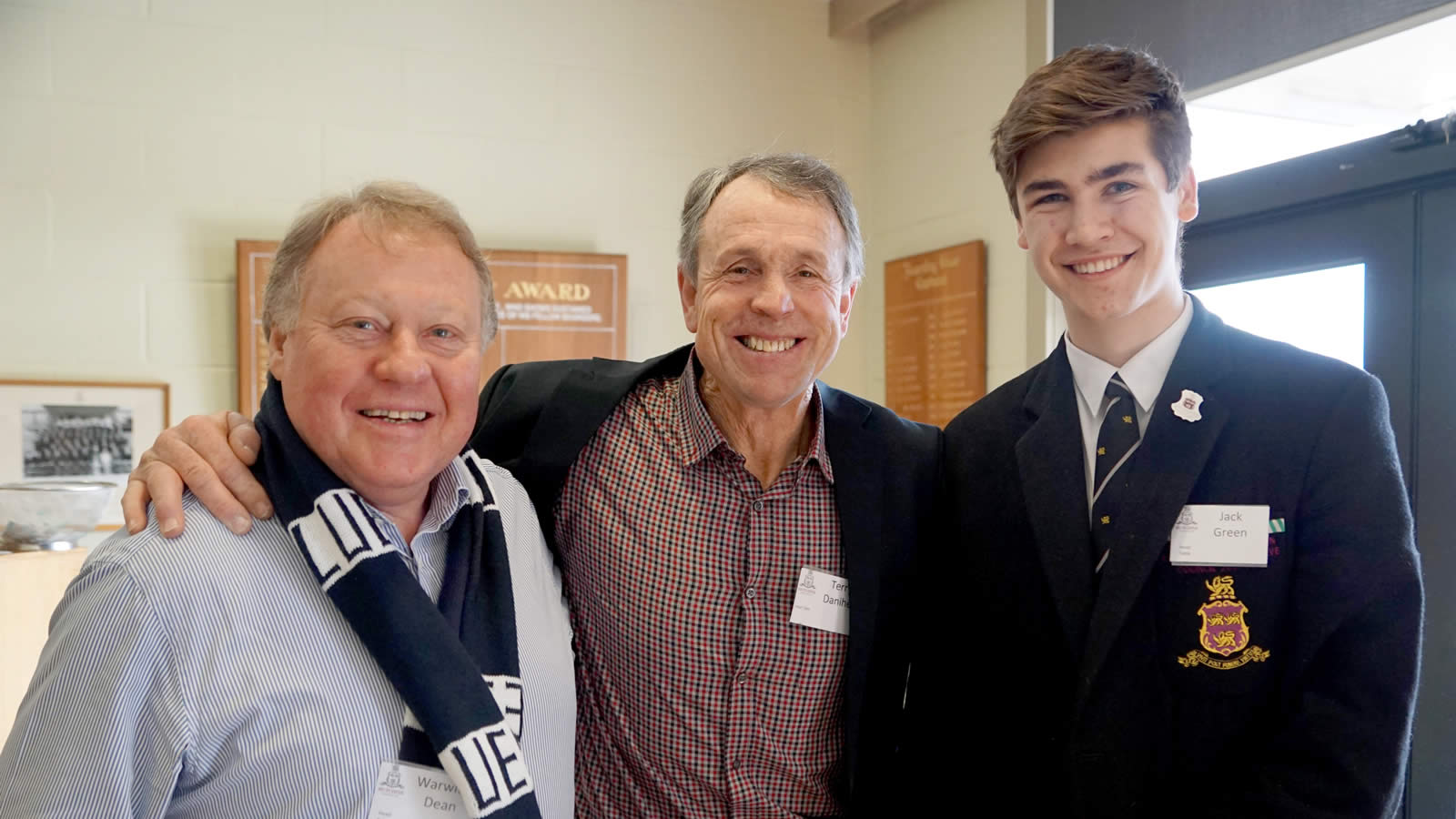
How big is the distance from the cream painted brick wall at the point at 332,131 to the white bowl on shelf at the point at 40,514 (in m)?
0.99

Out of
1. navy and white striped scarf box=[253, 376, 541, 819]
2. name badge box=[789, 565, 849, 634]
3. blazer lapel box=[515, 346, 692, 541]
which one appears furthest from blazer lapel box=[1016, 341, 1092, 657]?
navy and white striped scarf box=[253, 376, 541, 819]

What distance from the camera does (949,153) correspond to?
3865 mm

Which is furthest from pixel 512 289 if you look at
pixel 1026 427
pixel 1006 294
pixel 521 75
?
pixel 1026 427

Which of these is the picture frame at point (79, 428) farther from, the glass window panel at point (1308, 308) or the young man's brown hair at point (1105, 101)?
the glass window panel at point (1308, 308)

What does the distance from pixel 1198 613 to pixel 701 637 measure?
76cm

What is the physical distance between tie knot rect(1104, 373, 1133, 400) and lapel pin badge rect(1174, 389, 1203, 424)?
0.09m

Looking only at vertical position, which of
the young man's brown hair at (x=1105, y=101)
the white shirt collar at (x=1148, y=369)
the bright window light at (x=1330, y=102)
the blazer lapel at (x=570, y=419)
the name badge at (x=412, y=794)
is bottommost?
the name badge at (x=412, y=794)

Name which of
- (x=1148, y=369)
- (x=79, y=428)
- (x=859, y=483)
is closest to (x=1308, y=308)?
(x=1148, y=369)

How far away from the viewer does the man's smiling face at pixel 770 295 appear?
164 cm

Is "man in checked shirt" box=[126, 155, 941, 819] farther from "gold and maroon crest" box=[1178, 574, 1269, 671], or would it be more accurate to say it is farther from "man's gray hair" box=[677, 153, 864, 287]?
"gold and maroon crest" box=[1178, 574, 1269, 671]

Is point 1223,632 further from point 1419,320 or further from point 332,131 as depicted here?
point 332,131

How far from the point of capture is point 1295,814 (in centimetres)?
126

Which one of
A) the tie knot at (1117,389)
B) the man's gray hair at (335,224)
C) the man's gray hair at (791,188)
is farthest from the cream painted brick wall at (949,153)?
the man's gray hair at (335,224)

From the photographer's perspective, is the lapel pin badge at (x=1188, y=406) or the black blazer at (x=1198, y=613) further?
the lapel pin badge at (x=1188, y=406)
